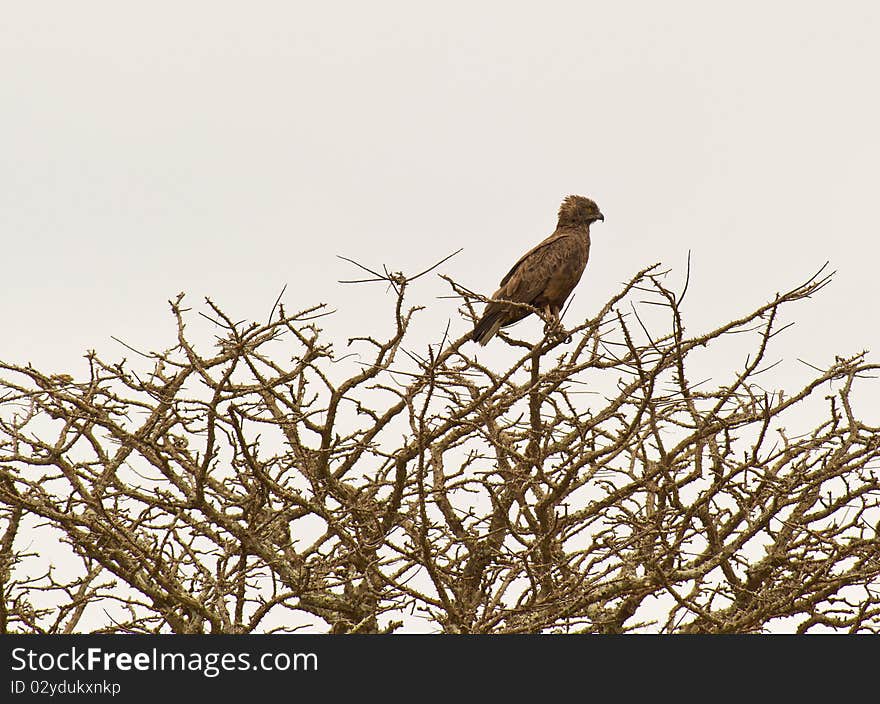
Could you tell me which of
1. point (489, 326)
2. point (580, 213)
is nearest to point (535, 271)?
point (489, 326)

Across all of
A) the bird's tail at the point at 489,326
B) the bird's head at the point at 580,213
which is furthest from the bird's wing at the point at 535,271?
the bird's tail at the point at 489,326

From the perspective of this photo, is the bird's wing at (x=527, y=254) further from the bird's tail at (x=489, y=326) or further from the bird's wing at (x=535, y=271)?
the bird's tail at (x=489, y=326)

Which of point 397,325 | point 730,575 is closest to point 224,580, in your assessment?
point 397,325

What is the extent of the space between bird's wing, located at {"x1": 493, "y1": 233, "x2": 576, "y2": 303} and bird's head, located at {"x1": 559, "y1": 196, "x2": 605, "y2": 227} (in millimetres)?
469

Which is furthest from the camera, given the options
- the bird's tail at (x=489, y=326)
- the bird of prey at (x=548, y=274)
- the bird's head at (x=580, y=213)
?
the bird's head at (x=580, y=213)

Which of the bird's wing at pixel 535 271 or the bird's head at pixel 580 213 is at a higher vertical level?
the bird's head at pixel 580 213

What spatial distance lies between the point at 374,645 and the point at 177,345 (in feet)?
7.33

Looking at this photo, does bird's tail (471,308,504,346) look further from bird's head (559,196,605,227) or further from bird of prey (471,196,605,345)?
bird's head (559,196,605,227)

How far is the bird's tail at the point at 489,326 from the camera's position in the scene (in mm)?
10133

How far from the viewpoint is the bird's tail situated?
33.2 feet

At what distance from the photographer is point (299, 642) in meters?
6.61

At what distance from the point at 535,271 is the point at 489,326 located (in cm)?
112

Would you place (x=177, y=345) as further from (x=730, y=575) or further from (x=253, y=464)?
(x=730, y=575)

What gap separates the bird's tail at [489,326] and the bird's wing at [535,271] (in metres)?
0.58
